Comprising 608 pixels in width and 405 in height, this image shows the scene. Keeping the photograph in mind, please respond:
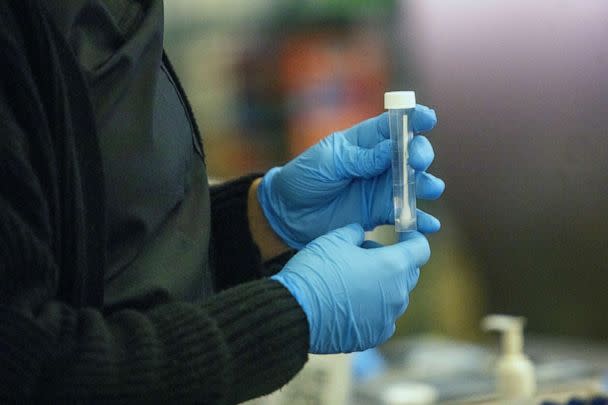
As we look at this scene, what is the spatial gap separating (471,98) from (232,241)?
1099 mm

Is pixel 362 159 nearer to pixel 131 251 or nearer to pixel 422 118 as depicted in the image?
pixel 422 118

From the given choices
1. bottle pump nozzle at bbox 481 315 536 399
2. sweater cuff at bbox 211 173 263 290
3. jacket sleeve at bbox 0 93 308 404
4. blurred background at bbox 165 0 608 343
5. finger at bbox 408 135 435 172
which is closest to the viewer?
jacket sleeve at bbox 0 93 308 404

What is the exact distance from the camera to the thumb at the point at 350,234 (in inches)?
33.1

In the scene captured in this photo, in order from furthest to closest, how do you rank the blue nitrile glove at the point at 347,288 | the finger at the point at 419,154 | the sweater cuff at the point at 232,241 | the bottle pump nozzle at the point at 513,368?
the bottle pump nozzle at the point at 513,368
the sweater cuff at the point at 232,241
the finger at the point at 419,154
the blue nitrile glove at the point at 347,288

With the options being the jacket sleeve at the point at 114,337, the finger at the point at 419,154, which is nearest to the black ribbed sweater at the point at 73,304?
the jacket sleeve at the point at 114,337

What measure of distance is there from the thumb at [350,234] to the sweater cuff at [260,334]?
0.44ft

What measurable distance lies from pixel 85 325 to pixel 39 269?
56 mm

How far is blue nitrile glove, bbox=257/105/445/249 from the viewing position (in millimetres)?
937

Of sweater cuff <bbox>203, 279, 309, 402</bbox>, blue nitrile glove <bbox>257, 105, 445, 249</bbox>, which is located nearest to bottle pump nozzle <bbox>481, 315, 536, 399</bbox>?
blue nitrile glove <bbox>257, 105, 445, 249</bbox>

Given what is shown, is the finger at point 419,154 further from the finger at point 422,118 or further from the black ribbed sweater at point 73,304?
the black ribbed sweater at point 73,304

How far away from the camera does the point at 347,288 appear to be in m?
0.77

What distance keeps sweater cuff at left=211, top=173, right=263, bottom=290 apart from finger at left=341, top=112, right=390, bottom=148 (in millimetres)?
163

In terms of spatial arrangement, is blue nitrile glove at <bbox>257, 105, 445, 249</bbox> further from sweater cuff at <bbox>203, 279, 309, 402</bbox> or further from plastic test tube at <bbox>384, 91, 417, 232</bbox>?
sweater cuff at <bbox>203, 279, 309, 402</bbox>

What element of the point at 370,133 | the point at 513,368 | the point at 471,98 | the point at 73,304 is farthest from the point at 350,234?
the point at 471,98
